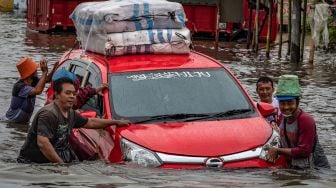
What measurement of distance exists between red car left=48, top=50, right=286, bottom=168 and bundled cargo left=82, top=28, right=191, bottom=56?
0.32 ft

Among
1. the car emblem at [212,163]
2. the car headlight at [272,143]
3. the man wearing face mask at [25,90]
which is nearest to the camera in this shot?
the car emblem at [212,163]

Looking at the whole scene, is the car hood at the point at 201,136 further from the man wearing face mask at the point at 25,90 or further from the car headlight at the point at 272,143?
the man wearing face mask at the point at 25,90

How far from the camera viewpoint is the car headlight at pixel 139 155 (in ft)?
25.6

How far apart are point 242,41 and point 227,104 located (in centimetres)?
2184

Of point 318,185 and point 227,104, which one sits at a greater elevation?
point 227,104

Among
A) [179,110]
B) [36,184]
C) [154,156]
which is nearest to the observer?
[36,184]

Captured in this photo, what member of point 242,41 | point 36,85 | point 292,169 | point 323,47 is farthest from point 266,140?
point 242,41

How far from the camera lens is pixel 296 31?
22.8m

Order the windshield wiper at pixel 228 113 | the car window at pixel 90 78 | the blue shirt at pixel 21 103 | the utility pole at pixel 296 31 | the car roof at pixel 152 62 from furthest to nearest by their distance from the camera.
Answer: the utility pole at pixel 296 31
the blue shirt at pixel 21 103
the car roof at pixel 152 62
the car window at pixel 90 78
the windshield wiper at pixel 228 113

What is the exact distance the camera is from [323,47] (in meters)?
27.1

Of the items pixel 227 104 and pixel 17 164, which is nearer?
pixel 17 164

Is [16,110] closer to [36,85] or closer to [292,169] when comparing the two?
[36,85]

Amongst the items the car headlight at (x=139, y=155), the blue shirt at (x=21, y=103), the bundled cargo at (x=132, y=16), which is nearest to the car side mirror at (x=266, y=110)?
the car headlight at (x=139, y=155)

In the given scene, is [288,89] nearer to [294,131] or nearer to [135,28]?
[294,131]
